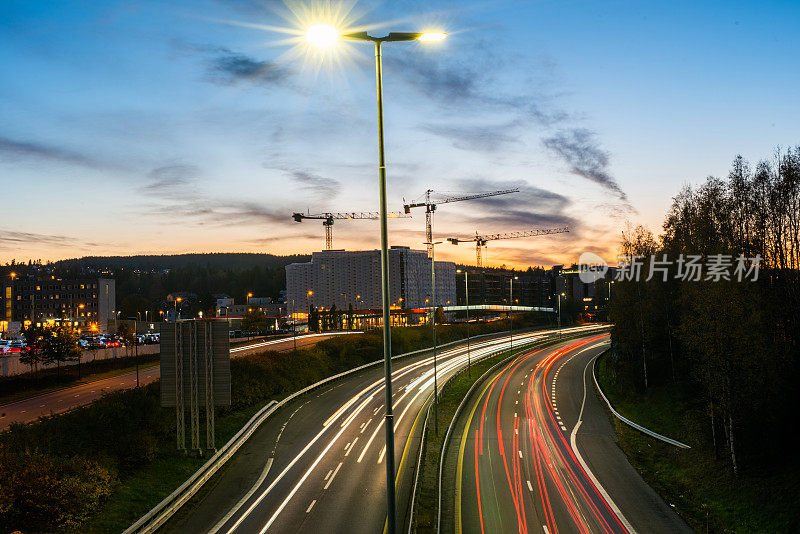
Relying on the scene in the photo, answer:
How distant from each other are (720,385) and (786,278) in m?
14.4

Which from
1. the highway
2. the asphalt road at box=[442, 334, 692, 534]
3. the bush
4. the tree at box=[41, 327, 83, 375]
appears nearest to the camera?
the bush

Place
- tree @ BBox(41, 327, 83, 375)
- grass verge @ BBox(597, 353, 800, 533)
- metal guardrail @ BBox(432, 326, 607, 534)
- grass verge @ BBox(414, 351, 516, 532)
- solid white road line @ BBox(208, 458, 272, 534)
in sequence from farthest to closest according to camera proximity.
A: tree @ BBox(41, 327, 83, 375) < grass verge @ BBox(597, 353, 800, 533) < metal guardrail @ BBox(432, 326, 607, 534) < grass verge @ BBox(414, 351, 516, 532) < solid white road line @ BBox(208, 458, 272, 534)

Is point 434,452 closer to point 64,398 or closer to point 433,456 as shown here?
point 433,456

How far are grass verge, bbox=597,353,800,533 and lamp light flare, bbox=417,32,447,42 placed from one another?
22265mm

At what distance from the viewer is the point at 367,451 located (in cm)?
3150

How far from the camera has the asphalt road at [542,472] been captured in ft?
72.8

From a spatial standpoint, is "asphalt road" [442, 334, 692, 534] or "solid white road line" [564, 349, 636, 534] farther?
"asphalt road" [442, 334, 692, 534]

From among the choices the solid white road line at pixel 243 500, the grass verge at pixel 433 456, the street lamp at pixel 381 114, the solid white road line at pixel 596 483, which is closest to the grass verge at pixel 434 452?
the grass verge at pixel 433 456

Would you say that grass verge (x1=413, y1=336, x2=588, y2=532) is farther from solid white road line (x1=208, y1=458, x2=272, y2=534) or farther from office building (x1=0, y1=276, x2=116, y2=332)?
office building (x1=0, y1=276, x2=116, y2=332)

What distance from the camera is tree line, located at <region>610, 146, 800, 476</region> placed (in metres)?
27.5

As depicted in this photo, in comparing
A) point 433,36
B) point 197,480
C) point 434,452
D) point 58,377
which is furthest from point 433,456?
point 58,377

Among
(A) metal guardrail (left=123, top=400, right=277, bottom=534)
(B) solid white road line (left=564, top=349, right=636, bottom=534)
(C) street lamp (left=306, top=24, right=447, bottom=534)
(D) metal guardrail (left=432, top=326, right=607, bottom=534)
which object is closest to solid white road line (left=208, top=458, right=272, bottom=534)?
(A) metal guardrail (left=123, top=400, right=277, bottom=534)

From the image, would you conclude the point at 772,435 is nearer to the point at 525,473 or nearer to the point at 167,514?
the point at 525,473

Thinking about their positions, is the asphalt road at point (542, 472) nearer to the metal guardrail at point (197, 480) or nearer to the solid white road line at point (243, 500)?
the solid white road line at point (243, 500)
